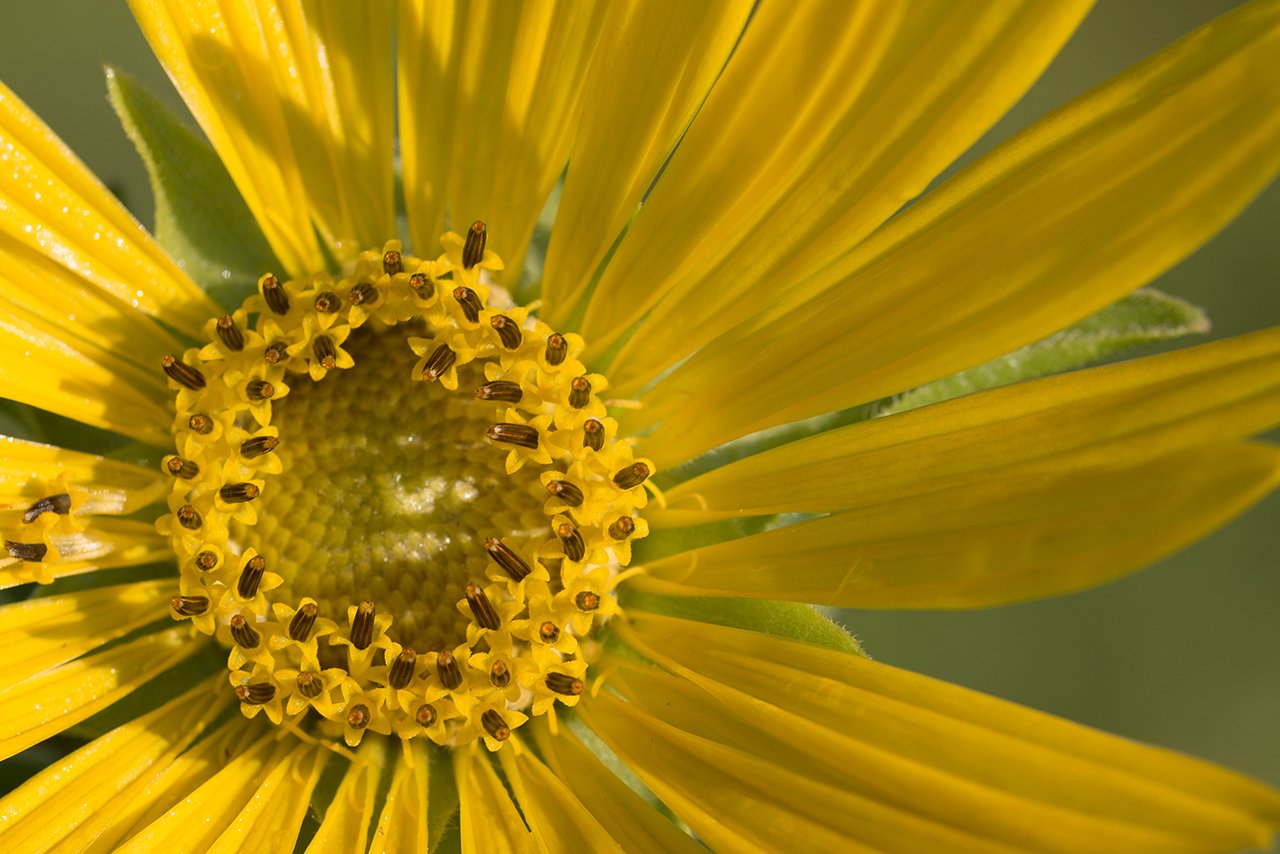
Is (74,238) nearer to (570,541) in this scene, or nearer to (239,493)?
(239,493)

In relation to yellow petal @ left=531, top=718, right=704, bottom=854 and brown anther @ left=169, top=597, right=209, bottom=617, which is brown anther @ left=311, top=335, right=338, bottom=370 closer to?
brown anther @ left=169, top=597, right=209, bottom=617

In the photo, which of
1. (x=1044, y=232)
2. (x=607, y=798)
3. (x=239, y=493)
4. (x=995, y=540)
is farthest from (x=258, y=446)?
(x=1044, y=232)

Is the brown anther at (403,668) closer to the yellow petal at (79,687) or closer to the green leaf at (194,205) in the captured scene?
the yellow petal at (79,687)

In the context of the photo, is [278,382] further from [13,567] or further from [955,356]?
[955,356]

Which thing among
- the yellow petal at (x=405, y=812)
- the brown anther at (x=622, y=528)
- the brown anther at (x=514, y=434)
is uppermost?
the brown anther at (x=514, y=434)

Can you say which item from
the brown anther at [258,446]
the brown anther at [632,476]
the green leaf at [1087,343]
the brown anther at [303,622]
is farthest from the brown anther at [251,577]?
the green leaf at [1087,343]
